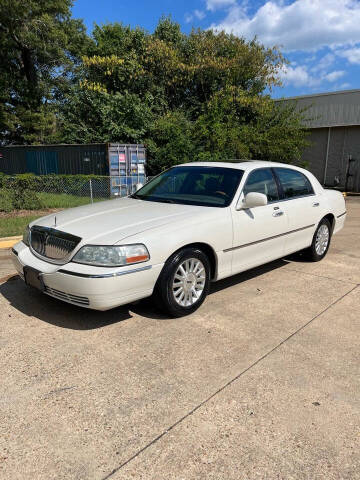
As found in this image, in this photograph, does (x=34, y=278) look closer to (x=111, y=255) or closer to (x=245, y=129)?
(x=111, y=255)

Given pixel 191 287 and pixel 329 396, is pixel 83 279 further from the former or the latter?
pixel 329 396

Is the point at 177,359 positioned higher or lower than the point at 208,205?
lower

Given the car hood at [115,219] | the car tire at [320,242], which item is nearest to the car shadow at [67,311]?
the car hood at [115,219]

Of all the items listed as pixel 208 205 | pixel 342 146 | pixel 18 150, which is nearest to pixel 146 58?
pixel 18 150

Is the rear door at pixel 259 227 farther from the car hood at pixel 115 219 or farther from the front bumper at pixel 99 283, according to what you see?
the front bumper at pixel 99 283

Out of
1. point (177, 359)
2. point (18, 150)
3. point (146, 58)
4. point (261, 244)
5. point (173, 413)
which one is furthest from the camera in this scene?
point (18, 150)

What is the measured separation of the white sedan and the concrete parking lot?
1.27 feet

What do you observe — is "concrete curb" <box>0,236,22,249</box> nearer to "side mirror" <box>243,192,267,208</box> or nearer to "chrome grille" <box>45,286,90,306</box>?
"chrome grille" <box>45,286,90,306</box>

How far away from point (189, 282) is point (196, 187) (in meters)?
1.35

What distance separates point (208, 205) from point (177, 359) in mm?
1833

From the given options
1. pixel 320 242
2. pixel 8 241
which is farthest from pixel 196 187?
pixel 8 241

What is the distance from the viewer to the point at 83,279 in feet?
10.5

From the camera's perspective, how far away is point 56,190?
12.9 m

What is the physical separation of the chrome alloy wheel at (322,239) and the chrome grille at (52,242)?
151 inches
